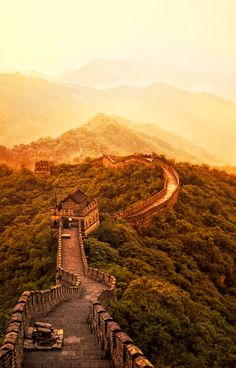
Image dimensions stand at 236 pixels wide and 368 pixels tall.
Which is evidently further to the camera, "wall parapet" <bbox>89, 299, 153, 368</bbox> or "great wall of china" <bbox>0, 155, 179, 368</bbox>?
"great wall of china" <bbox>0, 155, 179, 368</bbox>

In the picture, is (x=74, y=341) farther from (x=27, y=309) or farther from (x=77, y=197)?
(x=77, y=197)

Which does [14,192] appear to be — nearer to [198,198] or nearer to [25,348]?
[198,198]

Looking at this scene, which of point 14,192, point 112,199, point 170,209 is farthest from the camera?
point 14,192

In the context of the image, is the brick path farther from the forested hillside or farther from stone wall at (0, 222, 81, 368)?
the forested hillside

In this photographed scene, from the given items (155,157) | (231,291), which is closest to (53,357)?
(231,291)

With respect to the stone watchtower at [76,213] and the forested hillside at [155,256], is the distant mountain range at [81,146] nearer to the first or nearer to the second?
the forested hillside at [155,256]

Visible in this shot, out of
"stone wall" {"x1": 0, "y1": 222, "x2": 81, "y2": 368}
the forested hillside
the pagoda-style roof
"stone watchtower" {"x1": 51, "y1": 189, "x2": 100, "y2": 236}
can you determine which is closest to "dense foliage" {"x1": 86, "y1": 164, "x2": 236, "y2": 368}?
the forested hillside
